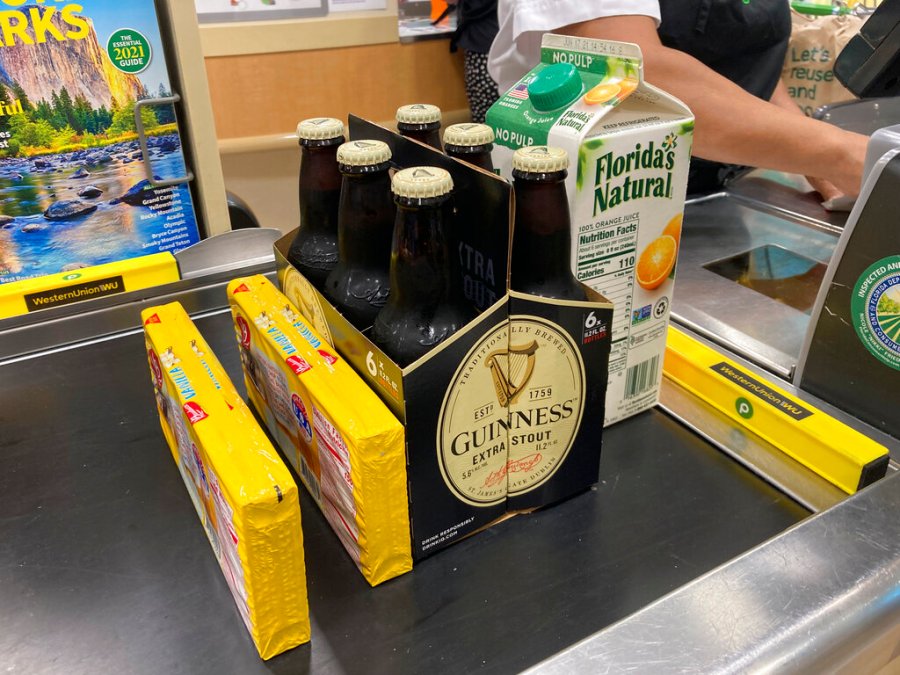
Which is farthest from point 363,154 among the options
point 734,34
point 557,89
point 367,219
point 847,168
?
point 734,34

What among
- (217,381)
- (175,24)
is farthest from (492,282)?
(175,24)

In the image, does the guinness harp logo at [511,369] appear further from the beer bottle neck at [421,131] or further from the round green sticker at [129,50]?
the round green sticker at [129,50]

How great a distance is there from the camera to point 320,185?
2.22ft

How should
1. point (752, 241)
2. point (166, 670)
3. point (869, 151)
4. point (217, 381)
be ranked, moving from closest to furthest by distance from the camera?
point (166, 670) < point (217, 381) < point (869, 151) < point (752, 241)

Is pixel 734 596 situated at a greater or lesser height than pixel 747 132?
lesser

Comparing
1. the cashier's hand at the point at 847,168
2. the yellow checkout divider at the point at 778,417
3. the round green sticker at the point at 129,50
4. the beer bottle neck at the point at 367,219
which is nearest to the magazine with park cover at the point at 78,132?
the round green sticker at the point at 129,50

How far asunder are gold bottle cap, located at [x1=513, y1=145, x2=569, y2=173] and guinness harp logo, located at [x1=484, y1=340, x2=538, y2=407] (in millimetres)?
125

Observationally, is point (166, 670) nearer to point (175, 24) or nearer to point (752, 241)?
point (175, 24)

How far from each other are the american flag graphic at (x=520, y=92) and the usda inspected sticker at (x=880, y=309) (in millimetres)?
358

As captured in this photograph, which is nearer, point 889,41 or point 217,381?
point 217,381

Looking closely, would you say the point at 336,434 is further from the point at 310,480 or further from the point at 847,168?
the point at 847,168

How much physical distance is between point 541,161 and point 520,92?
6.9 inches

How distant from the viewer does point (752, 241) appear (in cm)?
116

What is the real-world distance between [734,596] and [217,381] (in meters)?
0.41
